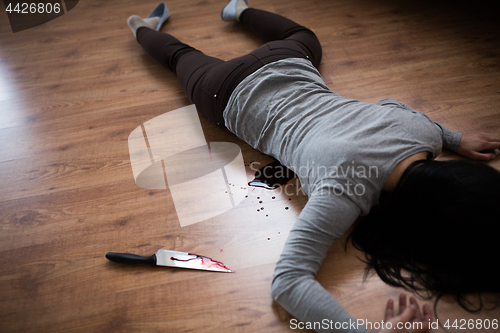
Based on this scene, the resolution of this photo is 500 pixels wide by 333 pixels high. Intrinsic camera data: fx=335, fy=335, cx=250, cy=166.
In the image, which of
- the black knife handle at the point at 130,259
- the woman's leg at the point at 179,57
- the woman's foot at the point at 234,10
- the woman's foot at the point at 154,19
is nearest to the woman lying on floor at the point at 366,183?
the woman's leg at the point at 179,57

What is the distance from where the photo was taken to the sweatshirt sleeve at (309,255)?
2.29 feet

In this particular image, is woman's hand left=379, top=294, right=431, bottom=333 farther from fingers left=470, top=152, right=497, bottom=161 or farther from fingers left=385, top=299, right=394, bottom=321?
fingers left=470, top=152, right=497, bottom=161

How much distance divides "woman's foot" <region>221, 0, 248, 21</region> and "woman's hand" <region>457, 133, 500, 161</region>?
104 cm

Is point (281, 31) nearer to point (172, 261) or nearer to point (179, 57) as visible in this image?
point (179, 57)

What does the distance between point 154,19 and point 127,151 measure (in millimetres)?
760

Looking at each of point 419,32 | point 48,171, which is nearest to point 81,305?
point 48,171

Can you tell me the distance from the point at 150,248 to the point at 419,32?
140 centimetres

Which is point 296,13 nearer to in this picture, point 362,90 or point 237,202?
point 362,90

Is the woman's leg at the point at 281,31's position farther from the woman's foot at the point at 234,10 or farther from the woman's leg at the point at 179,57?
the woman's leg at the point at 179,57

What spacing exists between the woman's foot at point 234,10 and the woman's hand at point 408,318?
1.29m

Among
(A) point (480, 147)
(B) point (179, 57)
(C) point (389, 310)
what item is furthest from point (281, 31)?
(C) point (389, 310)

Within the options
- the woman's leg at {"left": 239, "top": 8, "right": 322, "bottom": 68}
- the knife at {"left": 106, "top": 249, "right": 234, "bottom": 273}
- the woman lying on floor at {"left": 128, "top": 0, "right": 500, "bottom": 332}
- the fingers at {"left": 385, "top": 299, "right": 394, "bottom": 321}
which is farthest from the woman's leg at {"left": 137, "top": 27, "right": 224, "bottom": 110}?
the fingers at {"left": 385, "top": 299, "right": 394, "bottom": 321}

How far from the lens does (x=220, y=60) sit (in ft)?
3.89

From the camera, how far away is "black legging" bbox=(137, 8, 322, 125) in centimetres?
101
